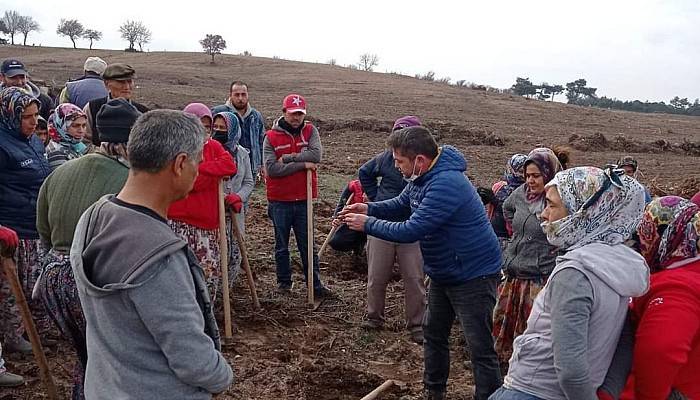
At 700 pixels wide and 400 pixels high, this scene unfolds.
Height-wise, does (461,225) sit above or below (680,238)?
below

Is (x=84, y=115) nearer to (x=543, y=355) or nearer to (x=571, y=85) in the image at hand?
(x=543, y=355)

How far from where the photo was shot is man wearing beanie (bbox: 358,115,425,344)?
5543mm

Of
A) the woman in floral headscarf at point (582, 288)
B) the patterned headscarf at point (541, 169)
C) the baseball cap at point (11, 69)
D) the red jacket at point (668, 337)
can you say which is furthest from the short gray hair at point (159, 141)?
the baseball cap at point (11, 69)

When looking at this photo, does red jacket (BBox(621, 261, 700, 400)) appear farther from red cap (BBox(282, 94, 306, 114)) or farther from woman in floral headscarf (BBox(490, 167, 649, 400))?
red cap (BBox(282, 94, 306, 114))

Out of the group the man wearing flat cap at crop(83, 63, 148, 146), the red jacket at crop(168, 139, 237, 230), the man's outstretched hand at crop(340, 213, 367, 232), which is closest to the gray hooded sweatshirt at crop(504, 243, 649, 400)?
the man's outstretched hand at crop(340, 213, 367, 232)

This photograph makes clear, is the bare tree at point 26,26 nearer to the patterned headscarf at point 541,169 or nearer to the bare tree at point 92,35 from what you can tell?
the bare tree at point 92,35

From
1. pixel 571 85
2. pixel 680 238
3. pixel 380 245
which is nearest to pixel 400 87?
pixel 571 85

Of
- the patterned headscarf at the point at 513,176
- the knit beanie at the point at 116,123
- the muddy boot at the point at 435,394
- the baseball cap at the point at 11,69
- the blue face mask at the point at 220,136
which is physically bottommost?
the muddy boot at the point at 435,394

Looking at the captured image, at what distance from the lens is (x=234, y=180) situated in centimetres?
593

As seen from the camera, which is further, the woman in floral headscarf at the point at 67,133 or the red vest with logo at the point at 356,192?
the red vest with logo at the point at 356,192

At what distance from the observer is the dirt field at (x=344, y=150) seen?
4.86 metres

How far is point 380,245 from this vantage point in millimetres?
5617

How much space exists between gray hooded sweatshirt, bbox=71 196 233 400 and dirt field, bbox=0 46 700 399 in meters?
2.51

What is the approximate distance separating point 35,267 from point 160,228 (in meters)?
2.95
